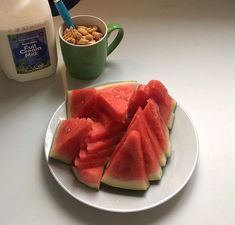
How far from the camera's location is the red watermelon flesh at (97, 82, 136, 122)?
2.39 feet

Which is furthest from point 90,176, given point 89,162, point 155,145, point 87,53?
point 87,53

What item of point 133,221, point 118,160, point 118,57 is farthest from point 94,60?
point 133,221

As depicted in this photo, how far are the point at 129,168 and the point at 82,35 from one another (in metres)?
0.33

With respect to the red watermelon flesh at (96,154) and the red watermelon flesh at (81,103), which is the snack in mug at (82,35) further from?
the red watermelon flesh at (96,154)

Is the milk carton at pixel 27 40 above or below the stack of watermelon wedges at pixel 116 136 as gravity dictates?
above

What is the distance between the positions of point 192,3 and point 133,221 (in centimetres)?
72

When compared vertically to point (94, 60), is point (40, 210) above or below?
below

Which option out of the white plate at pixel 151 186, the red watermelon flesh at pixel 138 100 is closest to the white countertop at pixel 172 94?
the white plate at pixel 151 186

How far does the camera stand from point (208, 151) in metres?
0.77

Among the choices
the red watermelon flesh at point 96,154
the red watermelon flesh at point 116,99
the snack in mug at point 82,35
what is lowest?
the red watermelon flesh at point 96,154

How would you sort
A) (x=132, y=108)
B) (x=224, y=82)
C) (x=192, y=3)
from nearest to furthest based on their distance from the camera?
(x=132, y=108)
(x=224, y=82)
(x=192, y=3)

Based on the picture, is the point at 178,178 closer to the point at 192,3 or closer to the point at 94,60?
the point at 94,60

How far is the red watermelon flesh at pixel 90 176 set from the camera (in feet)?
2.15

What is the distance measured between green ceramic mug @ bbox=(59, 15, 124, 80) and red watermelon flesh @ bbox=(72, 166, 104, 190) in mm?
277
